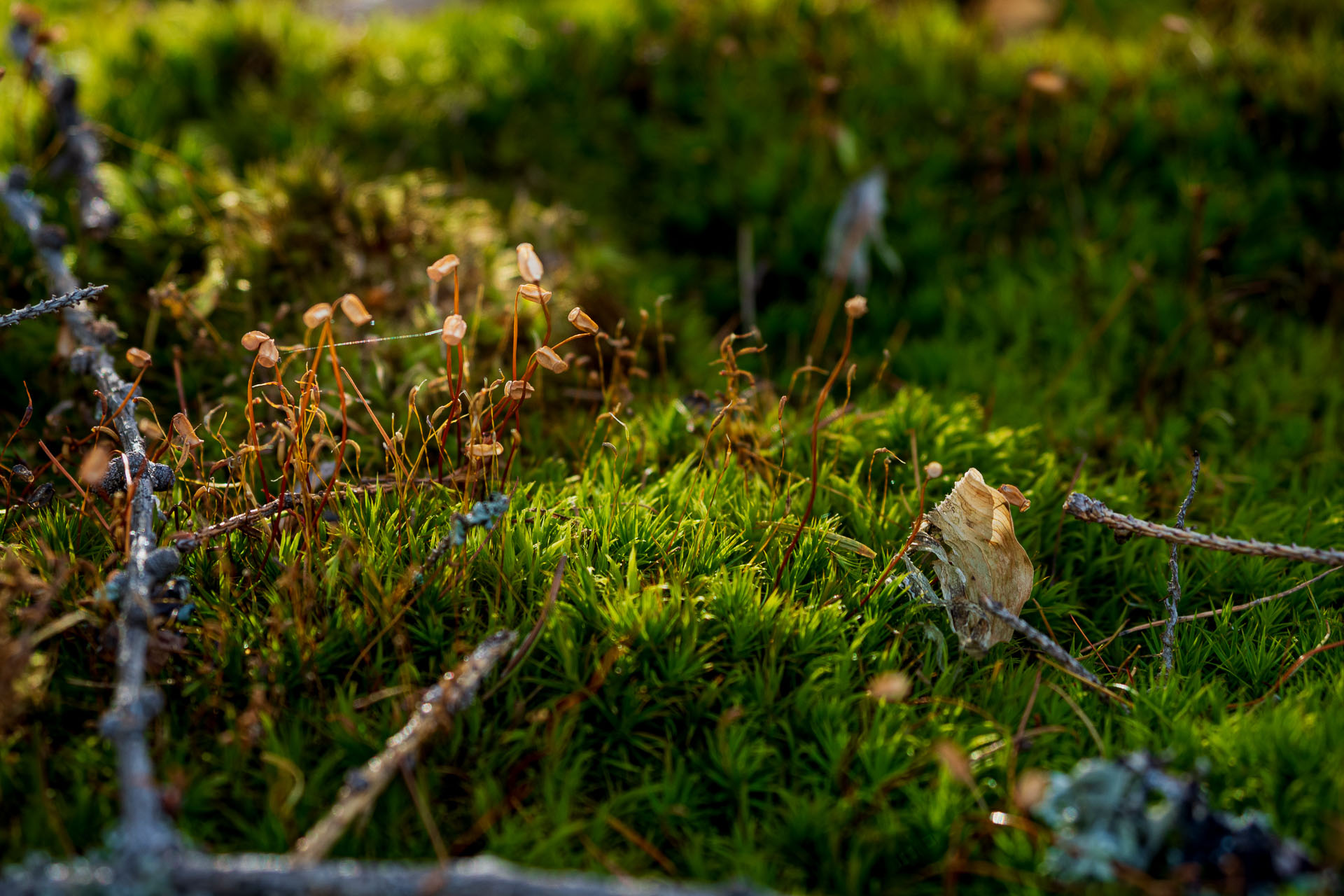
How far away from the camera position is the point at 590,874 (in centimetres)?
169

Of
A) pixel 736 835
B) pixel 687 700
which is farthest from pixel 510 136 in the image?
pixel 736 835

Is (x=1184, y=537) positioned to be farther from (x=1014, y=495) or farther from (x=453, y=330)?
(x=453, y=330)

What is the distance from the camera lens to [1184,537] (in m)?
2.14

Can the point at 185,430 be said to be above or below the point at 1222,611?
above

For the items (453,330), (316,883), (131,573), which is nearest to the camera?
(316,883)

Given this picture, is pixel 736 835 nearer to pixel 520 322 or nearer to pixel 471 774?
pixel 471 774

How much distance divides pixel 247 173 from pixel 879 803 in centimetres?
336

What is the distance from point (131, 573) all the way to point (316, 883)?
2.74ft

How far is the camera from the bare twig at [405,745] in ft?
5.11

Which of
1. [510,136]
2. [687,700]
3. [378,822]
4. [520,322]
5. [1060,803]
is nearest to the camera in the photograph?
[1060,803]

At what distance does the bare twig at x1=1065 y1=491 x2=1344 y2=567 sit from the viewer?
204 cm

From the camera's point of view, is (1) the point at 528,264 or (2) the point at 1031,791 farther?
(1) the point at 528,264

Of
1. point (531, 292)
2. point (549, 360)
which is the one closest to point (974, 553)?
point (549, 360)

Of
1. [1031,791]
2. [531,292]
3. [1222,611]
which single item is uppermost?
[531,292]
